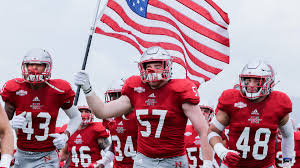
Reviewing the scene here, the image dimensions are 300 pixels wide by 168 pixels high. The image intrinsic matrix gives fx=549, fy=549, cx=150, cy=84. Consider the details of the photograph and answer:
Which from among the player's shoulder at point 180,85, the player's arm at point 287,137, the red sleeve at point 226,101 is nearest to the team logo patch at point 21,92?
the player's shoulder at point 180,85

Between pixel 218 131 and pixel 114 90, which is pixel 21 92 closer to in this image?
pixel 114 90

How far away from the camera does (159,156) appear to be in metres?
6.03

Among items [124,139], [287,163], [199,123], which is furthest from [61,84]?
[287,163]

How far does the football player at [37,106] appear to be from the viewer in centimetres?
720

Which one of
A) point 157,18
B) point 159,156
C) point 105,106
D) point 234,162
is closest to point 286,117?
point 234,162

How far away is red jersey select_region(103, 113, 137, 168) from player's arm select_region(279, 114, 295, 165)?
2.07 meters

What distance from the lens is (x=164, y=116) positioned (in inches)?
235

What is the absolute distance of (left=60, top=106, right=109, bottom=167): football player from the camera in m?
10.4

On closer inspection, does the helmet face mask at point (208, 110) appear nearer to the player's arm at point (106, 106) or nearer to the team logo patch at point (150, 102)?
the player's arm at point (106, 106)

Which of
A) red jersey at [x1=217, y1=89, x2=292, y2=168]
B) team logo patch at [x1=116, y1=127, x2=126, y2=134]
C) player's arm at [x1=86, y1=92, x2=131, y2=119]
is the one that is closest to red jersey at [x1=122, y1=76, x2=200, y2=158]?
player's arm at [x1=86, y1=92, x2=131, y2=119]

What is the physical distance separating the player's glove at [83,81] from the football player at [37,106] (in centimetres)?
112

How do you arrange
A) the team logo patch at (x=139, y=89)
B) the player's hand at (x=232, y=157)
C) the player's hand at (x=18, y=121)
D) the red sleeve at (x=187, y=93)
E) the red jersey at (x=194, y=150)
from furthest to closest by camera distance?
the red jersey at (x=194, y=150) < the player's hand at (x=18, y=121) < the team logo patch at (x=139, y=89) < the red sleeve at (x=187, y=93) < the player's hand at (x=232, y=157)

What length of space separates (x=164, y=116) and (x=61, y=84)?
200 centimetres

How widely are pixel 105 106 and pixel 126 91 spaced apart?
31 cm
